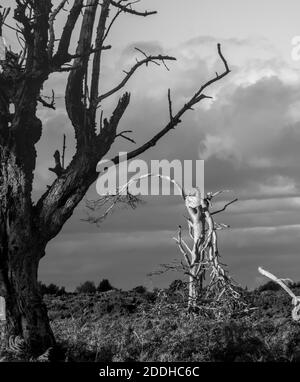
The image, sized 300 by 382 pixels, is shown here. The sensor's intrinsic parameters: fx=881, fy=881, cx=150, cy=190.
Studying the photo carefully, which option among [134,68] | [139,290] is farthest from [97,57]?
[139,290]

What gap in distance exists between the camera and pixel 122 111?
52.1 ft

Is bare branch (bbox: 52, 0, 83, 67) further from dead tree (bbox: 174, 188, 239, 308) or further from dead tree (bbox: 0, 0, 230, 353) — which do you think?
dead tree (bbox: 174, 188, 239, 308)

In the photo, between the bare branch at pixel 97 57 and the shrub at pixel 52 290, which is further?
the shrub at pixel 52 290

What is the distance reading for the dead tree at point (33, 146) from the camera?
14531mm

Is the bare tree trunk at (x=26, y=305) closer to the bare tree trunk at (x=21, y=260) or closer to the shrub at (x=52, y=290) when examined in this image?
the bare tree trunk at (x=21, y=260)

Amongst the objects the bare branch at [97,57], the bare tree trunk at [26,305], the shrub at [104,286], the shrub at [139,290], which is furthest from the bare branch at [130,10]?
the shrub at [104,286]

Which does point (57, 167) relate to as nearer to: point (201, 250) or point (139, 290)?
point (201, 250)

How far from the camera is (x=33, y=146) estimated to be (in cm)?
1508

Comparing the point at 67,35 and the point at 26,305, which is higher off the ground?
the point at 67,35
